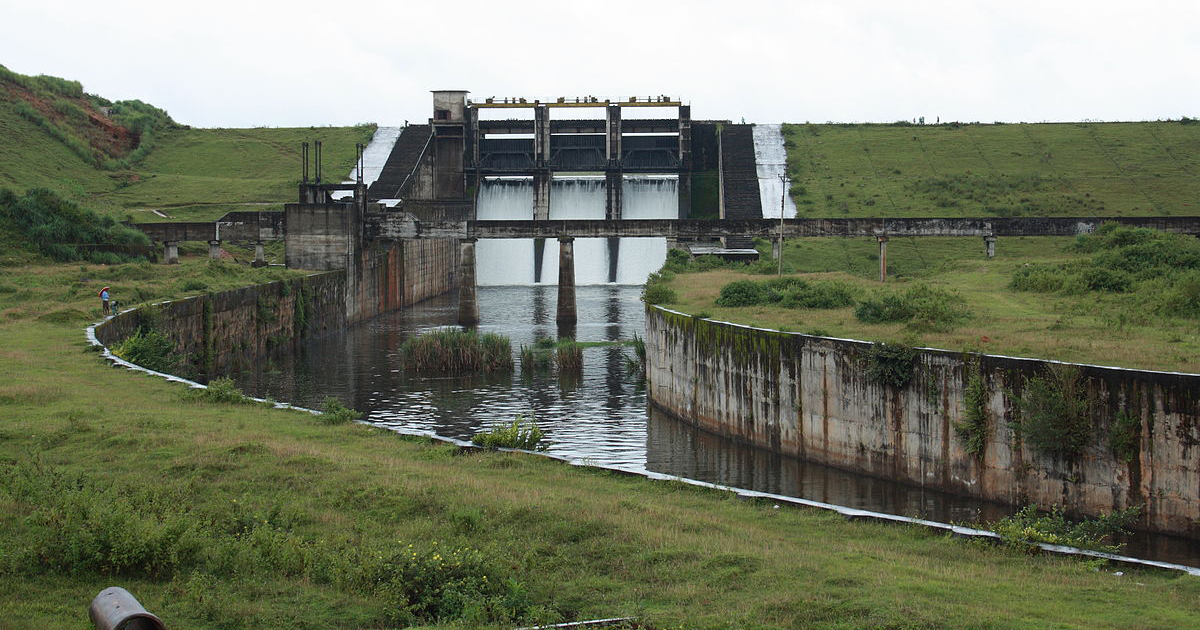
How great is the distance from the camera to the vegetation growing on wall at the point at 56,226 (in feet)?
200

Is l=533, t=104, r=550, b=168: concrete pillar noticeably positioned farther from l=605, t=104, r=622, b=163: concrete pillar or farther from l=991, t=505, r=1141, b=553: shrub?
l=991, t=505, r=1141, b=553: shrub

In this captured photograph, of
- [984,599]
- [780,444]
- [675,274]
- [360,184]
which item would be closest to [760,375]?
[780,444]

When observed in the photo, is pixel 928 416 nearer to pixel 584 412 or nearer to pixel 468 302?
pixel 584 412

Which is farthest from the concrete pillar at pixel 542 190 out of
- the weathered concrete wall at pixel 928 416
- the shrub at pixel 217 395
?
the shrub at pixel 217 395

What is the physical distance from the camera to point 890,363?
94.9ft

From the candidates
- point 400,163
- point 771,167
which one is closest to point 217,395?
point 400,163

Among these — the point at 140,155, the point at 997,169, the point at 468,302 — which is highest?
the point at 140,155

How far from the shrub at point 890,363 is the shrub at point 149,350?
795 inches

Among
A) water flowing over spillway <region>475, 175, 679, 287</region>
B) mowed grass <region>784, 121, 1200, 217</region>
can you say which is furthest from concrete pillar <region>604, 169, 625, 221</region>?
mowed grass <region>784, 121, 1200, 217</region>

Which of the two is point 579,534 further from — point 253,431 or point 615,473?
point 253,431

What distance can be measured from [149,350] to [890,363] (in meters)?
22.1

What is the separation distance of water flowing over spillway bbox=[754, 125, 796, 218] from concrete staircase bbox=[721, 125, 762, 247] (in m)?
0.58

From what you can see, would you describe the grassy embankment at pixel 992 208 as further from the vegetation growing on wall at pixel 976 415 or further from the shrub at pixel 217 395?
the shrub at pixel 217 395

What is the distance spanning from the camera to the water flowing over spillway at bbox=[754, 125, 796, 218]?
311 feet
